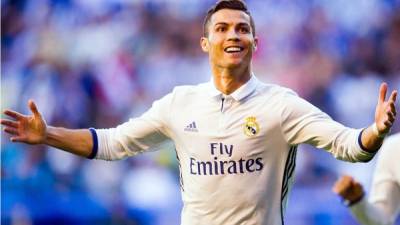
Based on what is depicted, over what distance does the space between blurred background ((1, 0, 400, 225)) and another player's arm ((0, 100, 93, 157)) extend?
16.4 ft

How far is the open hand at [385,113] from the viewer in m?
5.19

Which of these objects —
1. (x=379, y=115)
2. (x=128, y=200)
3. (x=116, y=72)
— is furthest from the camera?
(x=116, y=72)

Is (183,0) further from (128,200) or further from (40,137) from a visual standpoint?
(40,137)

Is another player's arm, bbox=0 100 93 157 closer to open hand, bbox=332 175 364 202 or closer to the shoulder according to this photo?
the shoulder

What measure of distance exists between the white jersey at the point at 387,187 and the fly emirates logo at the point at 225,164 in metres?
0.80

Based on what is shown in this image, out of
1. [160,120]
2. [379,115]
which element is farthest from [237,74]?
A: [379,115]

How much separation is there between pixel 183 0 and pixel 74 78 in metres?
1.66

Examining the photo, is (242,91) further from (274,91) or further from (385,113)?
(385,113)

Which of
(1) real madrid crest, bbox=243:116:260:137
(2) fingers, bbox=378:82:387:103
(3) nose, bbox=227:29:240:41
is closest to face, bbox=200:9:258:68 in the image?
(3) nose, bbox=227:29:240:41

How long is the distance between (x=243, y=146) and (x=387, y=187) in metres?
1.04

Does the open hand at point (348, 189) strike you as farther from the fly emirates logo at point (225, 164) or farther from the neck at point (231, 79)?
the neck at point (231, 79)

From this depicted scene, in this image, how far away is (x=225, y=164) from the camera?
19.2 feet

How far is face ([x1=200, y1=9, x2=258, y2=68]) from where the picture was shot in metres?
6.02

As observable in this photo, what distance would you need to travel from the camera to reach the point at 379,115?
5266 millimetres
